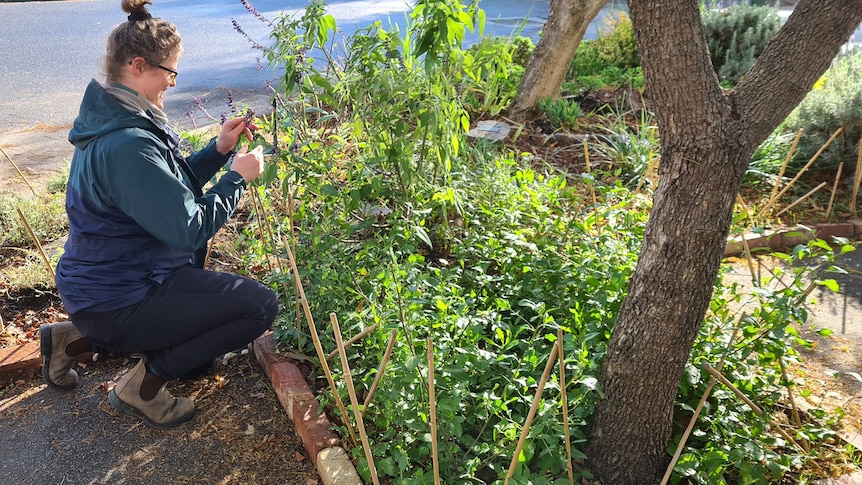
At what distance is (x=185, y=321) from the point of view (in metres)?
2.44

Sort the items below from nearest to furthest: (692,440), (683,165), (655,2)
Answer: (655,2)
(683,165)
(692,440)

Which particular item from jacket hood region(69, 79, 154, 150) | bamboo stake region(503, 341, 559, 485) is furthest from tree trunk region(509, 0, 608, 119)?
bamboo stake region(503, 341, 559, 485)

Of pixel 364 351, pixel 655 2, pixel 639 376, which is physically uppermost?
pixel 655 2

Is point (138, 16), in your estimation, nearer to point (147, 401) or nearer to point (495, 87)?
point (147, 401)

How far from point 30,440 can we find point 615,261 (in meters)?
2.31

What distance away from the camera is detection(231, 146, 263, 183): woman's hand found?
2.45 m

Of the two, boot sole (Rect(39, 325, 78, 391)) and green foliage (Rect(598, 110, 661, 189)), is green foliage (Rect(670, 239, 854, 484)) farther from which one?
boot sole (Rect(39, 325, 78, 391))

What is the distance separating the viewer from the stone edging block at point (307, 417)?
219 centimetres

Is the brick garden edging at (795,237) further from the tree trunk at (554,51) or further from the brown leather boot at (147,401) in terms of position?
the brown leather boot at (147,401)

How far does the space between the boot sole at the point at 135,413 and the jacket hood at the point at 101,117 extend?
96cm

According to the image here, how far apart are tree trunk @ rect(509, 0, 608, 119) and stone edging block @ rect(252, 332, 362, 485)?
348 cm

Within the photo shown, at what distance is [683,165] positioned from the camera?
1.84 m

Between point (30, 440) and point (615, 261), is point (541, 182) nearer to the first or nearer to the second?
point (615, 261)

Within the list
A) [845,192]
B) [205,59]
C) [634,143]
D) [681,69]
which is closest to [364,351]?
[681,69]
